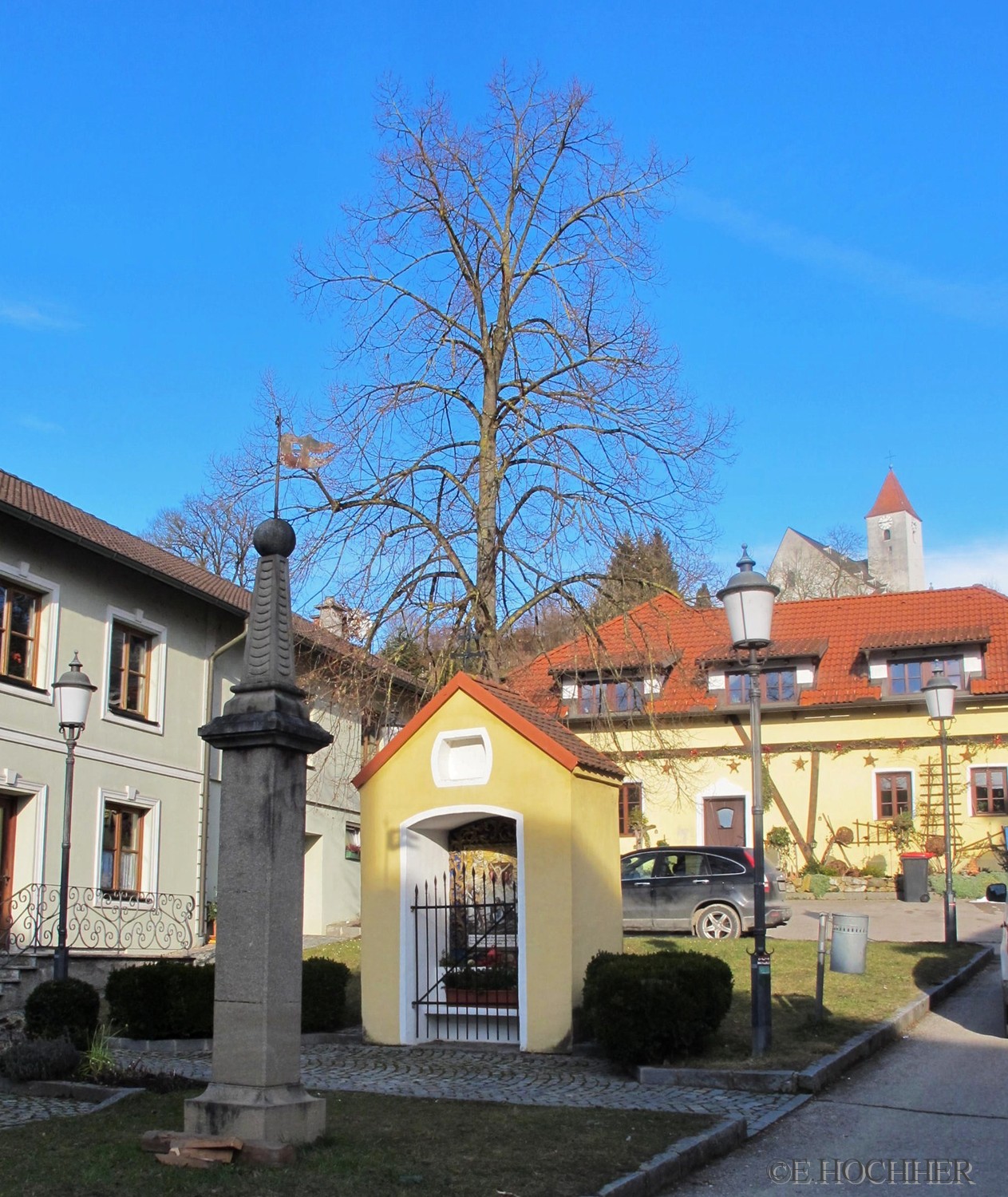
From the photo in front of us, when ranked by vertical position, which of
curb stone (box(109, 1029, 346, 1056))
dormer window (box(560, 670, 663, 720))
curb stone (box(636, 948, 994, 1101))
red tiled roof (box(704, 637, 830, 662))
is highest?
red tiled roof (box(704, 637, 830, 662))

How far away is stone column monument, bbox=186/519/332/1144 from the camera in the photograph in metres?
7.43

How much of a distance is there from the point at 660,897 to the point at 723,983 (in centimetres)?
1014

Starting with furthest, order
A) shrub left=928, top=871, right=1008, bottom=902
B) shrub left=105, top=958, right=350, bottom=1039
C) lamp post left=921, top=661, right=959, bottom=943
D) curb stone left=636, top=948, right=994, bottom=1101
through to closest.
A: shrub left=928, top=871, right=1008, bottom=902 < lamp post left=921, top=661, right=959, bottom=943 < shrub left=105, top=958, right=350, bottom=1039 < curb stone left=636, top=948, right=994, bottom=1101

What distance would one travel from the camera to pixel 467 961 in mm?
12914

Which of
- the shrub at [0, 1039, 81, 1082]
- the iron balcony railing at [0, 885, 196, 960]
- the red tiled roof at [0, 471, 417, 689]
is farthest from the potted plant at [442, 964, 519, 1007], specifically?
the iron balcony railing at [0, 885, 196, 960]

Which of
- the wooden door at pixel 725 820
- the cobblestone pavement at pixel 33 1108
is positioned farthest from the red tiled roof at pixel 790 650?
the cobblestone pavement at pixel 33 1108

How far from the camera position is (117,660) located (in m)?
21.7

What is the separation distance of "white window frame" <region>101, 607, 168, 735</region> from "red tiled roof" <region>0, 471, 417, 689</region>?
882mm

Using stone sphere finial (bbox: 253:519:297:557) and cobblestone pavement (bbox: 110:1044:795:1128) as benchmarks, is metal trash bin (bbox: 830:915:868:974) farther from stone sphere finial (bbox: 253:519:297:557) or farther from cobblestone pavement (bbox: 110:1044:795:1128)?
stone sphere finial (bbox: 253:519:297:557)

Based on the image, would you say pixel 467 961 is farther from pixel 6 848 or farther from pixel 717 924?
pixel 6 848

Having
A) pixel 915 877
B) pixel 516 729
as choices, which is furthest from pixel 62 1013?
pixel 915 877

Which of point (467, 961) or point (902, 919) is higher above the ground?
point (467, 961)

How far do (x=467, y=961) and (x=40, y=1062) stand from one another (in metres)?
4.26

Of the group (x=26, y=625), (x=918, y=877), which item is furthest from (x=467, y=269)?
(x=918, y=877)
